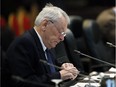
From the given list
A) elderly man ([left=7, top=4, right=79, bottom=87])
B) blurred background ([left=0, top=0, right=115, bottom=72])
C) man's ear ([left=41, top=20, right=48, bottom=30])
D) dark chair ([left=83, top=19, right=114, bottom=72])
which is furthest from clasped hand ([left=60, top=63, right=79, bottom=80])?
blurred background ([left=0, top=0, right=115, bottom=72])

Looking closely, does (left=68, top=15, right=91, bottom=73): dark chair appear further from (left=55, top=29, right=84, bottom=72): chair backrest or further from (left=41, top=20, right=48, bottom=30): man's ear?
(left=41, top=20, right=48, bottom=30): man's ear

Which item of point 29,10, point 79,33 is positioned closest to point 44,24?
point 79,33

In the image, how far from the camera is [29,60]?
3271 millimetres

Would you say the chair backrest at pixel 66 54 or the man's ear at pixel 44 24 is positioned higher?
the man's ear at pixel 44 24

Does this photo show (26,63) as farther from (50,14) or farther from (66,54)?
(66,54)

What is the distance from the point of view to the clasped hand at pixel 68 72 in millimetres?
3246

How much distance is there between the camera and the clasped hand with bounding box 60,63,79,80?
10.6 feet

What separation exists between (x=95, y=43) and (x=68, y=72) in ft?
8.51

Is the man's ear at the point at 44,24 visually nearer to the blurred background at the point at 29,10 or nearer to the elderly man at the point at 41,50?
the elderly man at the point at 41,50

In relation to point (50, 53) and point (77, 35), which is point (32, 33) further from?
point (77, 35)

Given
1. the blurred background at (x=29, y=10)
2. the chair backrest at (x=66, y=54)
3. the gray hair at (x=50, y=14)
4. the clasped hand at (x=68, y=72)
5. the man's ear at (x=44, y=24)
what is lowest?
the clasped hand at (x=68, y=72)

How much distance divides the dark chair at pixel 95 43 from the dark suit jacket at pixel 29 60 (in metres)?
2.08

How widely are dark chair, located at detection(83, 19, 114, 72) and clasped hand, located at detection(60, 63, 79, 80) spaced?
2.01 m

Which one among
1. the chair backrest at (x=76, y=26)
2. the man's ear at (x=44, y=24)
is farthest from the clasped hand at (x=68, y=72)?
the chair backrest at (x=76, y=26)
